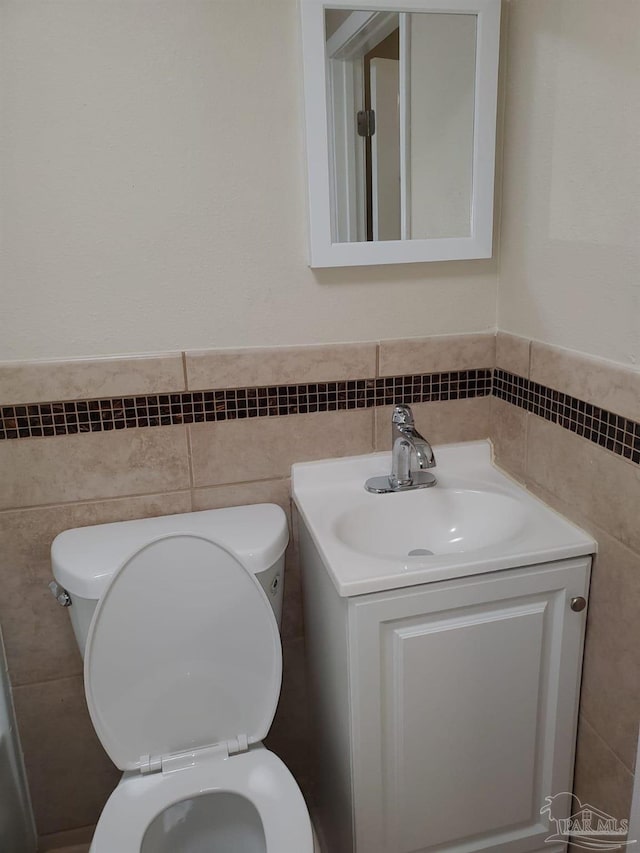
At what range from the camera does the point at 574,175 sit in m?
1.23

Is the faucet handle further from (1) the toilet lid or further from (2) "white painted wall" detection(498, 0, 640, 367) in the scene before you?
(1) the toilet lid

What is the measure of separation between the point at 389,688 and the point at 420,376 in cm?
70

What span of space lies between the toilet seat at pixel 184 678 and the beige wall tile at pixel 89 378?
36cm

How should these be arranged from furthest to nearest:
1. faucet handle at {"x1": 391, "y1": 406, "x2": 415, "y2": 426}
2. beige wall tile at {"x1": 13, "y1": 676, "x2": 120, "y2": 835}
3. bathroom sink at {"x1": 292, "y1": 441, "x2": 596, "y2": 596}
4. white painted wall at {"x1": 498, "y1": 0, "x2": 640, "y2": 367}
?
A: beige wall tile at {"x1": 13, "y1": 676, "x2": 120, "y2": 835}
faucet handle at {"x1": 391, "y1": 406, "x2": 415, "y2": 426}
bathroom sink at {"x1": 292, "y1": 441, "x2": 596, "y2": 596}
white painted wall at {"x1": 498, "y1": 0, "x2": 640, "y2": 367}

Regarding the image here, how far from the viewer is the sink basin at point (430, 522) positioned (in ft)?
4.80

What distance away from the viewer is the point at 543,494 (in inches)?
56.3

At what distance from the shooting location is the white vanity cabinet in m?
1.22

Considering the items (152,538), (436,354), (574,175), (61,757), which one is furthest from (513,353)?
(61,757)

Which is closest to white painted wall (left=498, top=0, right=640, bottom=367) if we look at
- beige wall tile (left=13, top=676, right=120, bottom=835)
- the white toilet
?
the white toilet

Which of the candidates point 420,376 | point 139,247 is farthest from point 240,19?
point 420,376

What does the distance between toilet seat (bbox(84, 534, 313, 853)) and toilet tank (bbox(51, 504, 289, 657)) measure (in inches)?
1.3

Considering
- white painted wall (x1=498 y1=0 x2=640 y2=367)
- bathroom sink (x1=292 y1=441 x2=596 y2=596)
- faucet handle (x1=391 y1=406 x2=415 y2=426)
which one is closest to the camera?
white painted wall (x1=498 y1=0 x2=640 y2=367)

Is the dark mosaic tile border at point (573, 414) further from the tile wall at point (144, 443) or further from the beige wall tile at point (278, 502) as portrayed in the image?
the beige wall tile at point (278, 502)

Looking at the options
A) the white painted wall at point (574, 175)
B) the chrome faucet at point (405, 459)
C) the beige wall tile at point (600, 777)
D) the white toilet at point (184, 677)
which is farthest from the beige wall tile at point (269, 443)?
the beige wall tile at point (600, 777)
